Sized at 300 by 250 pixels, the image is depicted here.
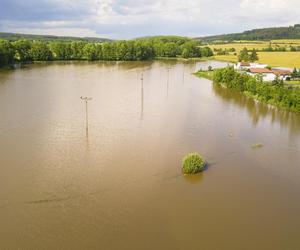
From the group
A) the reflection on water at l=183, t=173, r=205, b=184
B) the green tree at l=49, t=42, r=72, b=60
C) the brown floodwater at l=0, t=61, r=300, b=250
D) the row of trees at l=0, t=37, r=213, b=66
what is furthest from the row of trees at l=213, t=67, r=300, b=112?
the green tree at l=49, t=42, r=72, b=60

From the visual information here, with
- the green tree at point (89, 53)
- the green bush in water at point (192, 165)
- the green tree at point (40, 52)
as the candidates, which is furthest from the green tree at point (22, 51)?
the green bush in water at point (192, 165)

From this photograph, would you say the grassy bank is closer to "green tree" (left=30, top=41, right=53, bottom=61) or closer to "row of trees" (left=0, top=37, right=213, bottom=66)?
"row of trees" (left=0, top=37, right=213, bottom=66)

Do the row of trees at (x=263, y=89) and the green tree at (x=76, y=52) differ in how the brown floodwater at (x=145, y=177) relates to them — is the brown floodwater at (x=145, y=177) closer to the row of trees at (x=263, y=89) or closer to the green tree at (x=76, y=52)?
the row of trees at (x=263, y=89)

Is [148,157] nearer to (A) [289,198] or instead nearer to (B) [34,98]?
(A) [289,198]

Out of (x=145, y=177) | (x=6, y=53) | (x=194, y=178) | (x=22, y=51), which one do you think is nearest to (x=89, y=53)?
(x=22, y=51)

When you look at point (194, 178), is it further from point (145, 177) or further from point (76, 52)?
point (76, 52)

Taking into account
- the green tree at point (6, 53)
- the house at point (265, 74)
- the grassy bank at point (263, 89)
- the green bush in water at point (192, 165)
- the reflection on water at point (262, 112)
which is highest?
the green tree at point (6, 53)
